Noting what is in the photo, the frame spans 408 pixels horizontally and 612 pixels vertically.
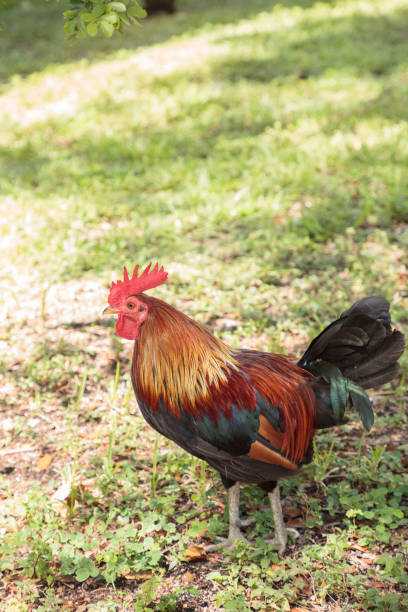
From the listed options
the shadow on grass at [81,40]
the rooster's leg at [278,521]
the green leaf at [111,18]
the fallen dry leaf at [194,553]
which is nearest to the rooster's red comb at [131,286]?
the green leaf at [111,18]

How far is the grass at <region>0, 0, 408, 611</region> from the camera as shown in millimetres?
2688

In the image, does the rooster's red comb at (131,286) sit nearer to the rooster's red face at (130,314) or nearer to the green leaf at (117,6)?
the rooster's red face at (130,314)

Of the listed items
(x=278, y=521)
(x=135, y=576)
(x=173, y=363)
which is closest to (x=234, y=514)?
(x=278, y=521)

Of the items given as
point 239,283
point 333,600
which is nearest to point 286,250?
point 239,283

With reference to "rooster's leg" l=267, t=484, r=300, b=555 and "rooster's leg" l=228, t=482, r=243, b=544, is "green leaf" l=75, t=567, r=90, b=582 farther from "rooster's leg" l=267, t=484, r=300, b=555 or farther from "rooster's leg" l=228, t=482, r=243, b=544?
"rooster's leg" l=267, t=484, r=300, b=555

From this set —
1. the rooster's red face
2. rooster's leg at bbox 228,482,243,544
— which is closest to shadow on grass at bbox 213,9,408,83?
the rooster's red face

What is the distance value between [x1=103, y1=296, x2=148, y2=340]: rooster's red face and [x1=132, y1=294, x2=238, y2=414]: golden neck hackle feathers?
0.03 m

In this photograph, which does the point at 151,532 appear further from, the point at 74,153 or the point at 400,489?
the point at 74,153

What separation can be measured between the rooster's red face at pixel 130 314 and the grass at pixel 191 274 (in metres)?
0.95

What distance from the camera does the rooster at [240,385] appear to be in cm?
249

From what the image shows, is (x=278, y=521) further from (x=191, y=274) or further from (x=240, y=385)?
(x=191, y=274)

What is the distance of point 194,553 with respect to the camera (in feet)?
9.09

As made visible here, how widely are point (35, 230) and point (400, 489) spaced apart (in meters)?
4.27

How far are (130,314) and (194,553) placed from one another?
3.96ft
